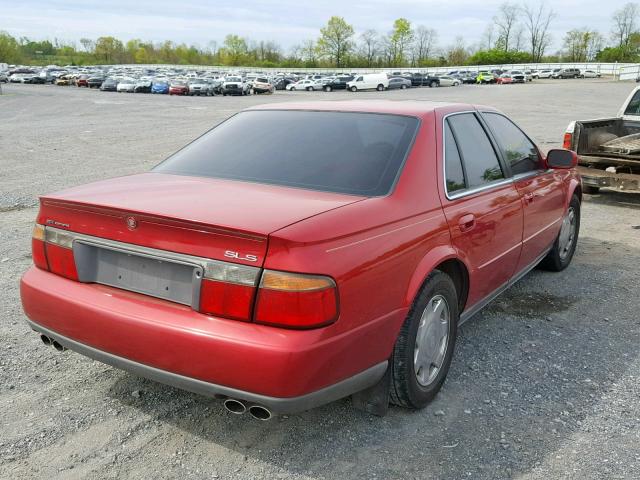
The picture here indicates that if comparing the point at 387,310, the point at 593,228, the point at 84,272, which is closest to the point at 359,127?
the point at 387,310

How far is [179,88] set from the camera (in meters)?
50.1

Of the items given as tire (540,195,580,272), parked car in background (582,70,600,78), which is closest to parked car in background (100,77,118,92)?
tire (540,195,580,272)

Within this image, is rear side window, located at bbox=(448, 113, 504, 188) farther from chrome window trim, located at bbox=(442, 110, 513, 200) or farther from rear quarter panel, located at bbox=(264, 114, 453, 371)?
rear quarter panel, located at bbox=(264, 114, 453, 371)

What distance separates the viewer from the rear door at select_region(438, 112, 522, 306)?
11.3ft

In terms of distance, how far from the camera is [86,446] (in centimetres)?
286

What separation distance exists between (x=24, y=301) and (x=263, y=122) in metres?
1.75

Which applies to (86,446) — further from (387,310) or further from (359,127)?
(359,127)

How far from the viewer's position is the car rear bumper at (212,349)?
2389 millimetres

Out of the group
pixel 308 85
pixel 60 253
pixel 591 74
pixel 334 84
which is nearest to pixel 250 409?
pixel 60 253

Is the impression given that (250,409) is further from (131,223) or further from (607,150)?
(607,150)

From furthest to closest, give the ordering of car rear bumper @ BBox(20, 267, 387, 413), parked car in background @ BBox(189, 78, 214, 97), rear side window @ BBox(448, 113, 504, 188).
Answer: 1. parked car in background @ BBox(189, 78, 214, 97)
2. rear side window @ BBox(448, 113, 504, 188)
3. car rear bumper @ BBox(20, 267, 387, 413)

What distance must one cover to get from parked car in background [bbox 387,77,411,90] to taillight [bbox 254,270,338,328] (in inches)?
2227

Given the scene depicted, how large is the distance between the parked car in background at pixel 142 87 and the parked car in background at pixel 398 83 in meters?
22.4

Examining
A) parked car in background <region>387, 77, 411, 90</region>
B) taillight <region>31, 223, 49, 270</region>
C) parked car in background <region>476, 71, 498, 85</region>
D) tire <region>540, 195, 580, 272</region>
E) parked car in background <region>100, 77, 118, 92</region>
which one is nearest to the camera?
taillight <region>31, 223, 49, 270</region>
